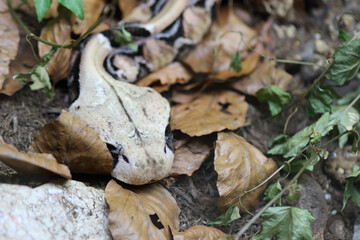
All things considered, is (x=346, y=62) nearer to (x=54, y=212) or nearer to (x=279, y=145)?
(x=279, y=145)

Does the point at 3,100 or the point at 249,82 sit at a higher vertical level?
the point at 3,100

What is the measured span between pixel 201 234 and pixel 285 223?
590 millimetres

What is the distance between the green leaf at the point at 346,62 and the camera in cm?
307

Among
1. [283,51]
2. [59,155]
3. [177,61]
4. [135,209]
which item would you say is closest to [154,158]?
[135,209]

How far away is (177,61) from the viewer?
4.05 metres

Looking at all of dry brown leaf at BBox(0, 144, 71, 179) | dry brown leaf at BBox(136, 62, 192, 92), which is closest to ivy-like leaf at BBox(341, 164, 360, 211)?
dry brown leaf at BBox(136, 62, 192, 92)

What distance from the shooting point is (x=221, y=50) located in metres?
4.08

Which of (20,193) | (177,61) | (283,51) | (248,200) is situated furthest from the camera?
(283,51)

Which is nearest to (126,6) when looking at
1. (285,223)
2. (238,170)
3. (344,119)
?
(238,170)

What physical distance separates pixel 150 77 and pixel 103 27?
76cm

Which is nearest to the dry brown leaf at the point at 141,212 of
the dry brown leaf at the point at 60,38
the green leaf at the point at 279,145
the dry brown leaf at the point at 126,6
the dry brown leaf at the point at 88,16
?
the green leaf at the point at 279,145

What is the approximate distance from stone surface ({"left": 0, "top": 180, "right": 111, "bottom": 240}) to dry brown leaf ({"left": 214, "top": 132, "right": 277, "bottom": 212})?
920 millimetres

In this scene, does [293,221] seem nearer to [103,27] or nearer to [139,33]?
[139,33]

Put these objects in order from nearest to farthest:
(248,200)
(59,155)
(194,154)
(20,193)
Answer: (20,193) < (59,155) < (248,200) < (194,154)
